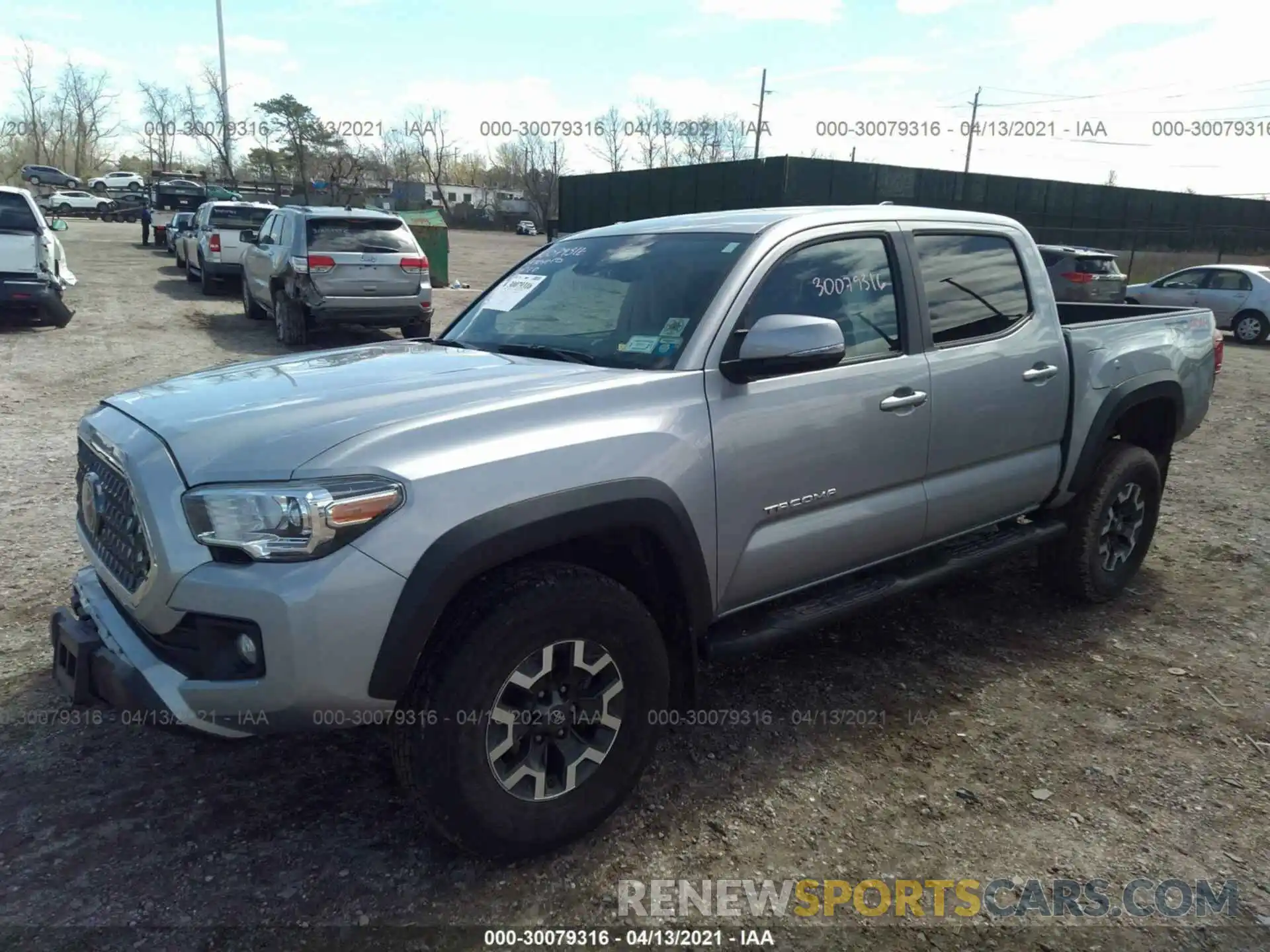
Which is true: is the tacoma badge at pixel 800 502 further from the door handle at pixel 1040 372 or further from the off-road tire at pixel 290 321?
the off-road tire at pixel 290 321

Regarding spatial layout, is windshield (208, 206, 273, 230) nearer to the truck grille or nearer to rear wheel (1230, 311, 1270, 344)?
the truck grille

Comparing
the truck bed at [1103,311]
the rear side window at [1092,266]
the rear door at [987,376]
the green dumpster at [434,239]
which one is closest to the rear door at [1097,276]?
the rear side window at [1092,266]

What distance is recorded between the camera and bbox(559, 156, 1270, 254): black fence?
2430 cm

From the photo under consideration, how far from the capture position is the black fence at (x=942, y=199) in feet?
79.7

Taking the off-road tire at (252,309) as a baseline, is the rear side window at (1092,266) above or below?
above

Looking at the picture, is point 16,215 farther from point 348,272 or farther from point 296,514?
point 296,514

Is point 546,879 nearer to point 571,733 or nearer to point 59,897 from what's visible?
point 571,733

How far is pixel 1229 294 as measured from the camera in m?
17.7

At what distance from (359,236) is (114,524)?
386 inches

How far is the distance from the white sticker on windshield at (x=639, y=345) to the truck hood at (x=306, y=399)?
16 centimetres

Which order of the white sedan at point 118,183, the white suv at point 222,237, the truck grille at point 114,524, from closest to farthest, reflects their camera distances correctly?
the truck grille at point 114,524
the white suv at point 222,237
the white sedan at point 118,183

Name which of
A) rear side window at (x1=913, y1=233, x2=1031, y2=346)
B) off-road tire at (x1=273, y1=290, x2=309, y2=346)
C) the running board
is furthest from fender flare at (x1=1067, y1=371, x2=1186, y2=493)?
off-road tire at (x1=273, y1=290, x2=309, y2=346)

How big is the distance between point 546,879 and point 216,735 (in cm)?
101

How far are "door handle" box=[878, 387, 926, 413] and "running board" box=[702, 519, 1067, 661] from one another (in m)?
0.67
